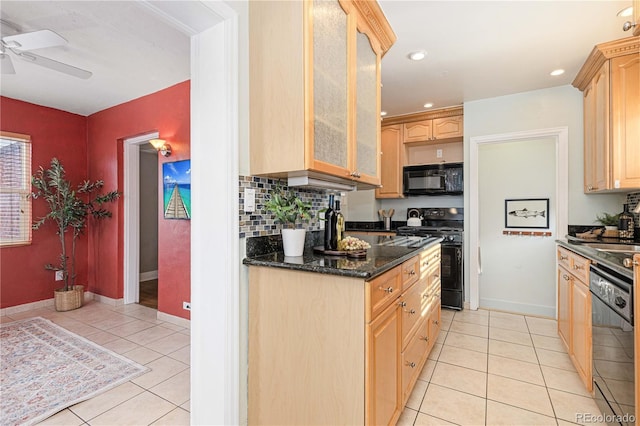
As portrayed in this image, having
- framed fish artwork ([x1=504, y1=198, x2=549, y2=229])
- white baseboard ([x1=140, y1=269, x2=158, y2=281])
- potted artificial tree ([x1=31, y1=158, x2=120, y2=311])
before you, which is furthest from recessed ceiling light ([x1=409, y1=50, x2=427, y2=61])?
white baseboard ([x1=140, y1=269, x2=158, y2=281])

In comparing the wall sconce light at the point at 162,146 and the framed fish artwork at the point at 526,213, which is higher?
the wall sconce light at the point at 162,146

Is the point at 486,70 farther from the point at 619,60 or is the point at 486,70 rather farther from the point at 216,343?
the point at 216,343

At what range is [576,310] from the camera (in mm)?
2141

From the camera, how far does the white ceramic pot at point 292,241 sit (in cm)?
166

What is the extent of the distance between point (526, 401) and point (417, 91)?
2916 mm

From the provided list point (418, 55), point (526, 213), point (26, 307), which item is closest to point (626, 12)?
point (418, 55)

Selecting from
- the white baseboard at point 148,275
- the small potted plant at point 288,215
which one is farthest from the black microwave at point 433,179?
the white baseboard at point 148,275

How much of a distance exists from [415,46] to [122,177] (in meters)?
3.65

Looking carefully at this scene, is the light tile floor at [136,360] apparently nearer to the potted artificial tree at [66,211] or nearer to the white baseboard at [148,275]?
the potted artificial tree at [66,211]

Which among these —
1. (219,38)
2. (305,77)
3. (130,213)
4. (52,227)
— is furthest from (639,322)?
(52,227)

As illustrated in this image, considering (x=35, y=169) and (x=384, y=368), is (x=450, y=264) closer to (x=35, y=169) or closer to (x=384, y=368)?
(x=384, y=368)

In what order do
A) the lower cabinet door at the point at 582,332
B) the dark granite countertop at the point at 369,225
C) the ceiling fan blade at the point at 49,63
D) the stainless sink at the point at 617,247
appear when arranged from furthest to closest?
the dark granite countertop at the point at 369,225
the ceiling fan blade at the point at 49,63
the stainless sink at the point at 617,247
the lower cabinet door at the point at 582,332

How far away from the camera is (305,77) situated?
1.42 metres

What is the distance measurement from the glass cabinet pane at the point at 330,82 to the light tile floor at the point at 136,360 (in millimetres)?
1713
